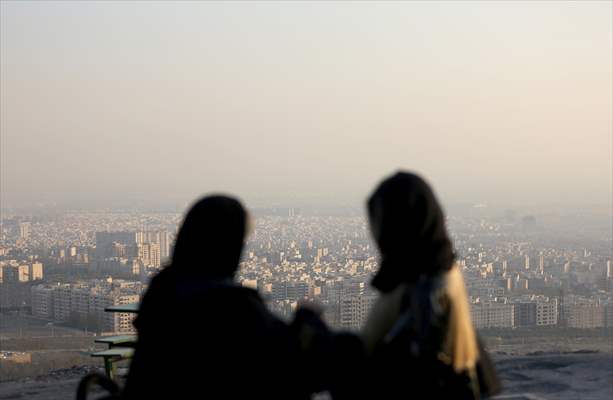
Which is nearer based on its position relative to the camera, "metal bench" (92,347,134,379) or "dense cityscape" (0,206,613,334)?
"metal bench" (92,347,134,379)

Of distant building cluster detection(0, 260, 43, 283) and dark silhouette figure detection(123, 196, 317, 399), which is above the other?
dark silhouette figure detection(123, 196, 317, 399)

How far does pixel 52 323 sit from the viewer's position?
1929 inches

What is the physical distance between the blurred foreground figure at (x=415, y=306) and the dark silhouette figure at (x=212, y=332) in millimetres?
252

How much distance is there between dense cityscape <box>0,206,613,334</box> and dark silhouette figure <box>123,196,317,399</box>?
23.0m

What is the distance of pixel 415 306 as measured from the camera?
2.97 m

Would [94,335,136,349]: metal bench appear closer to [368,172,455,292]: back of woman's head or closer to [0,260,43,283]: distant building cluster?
[368,172,455,292]: back of woman's head

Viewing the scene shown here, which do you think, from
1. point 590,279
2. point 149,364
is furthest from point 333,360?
point 590,279

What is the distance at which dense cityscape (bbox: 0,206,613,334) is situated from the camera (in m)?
34.3

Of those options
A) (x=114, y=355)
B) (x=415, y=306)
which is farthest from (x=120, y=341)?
(x=415, y=306)

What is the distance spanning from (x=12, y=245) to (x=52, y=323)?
40.6 m

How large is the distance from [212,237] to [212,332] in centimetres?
31

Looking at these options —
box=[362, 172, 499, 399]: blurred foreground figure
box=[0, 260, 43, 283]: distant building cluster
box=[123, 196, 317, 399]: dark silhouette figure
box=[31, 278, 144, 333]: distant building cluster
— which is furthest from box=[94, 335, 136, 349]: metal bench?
box=[0, 260, 43, 283]: distant building cluster

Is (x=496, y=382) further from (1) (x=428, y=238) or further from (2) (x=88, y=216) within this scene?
(2) (x=88, y=216)

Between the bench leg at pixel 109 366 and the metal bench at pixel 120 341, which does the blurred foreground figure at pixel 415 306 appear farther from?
the bench leg at pixel 109 366
